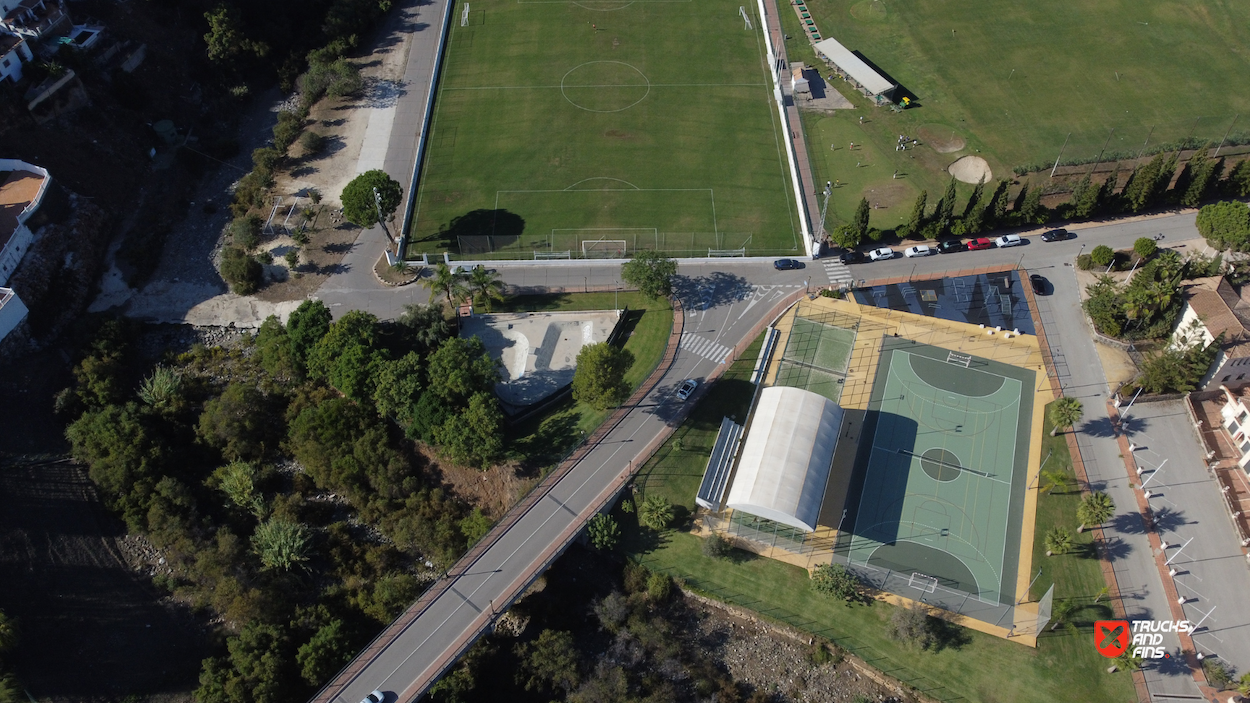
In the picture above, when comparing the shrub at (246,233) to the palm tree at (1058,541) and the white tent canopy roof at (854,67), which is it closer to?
the white tent canopy roof at (854,67)

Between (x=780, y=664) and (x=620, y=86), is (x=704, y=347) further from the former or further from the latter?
(x=620, y=86)

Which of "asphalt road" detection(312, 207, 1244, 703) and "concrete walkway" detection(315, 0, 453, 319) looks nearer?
"asphalt road" detection(312, 207, 1244, 703)

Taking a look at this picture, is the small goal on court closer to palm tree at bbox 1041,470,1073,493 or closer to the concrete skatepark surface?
palm tree at bbox 1041,470,1073,493

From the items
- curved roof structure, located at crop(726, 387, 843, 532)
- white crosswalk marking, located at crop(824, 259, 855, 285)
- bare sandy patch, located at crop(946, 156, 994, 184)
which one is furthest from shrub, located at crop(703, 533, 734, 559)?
bare sandy patch, located at crop(946, 156, 994, 184)

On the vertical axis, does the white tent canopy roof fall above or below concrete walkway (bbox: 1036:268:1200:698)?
above

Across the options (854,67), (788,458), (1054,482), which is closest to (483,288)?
(788,458)

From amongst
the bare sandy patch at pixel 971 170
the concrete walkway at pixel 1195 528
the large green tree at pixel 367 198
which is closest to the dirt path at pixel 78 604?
the large green tree at pixel 367 198

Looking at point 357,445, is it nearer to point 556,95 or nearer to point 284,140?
point 284,140
